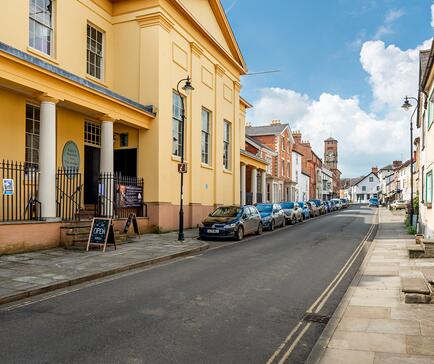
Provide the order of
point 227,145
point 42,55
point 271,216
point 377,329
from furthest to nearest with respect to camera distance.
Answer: point 227,145 < point 271,216 < point 42,55 < point 377,329

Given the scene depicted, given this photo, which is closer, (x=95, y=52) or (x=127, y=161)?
(x=95, y=52)

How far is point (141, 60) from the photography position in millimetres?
19234

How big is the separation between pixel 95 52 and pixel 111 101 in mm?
3908

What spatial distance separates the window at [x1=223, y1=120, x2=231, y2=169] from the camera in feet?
91.0

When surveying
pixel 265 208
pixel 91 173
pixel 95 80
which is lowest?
pixel 265 208

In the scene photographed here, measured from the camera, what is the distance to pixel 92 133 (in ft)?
60.3

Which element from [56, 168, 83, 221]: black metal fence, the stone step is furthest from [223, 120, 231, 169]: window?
the stone step

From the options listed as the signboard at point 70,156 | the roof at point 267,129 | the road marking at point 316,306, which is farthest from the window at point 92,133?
the roof at point 267,129

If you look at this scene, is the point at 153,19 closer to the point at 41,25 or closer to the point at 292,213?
the point at 41,25

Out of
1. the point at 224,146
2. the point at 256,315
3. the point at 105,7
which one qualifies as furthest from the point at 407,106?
the point at 256,315

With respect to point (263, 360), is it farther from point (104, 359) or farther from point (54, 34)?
point (54, 34)

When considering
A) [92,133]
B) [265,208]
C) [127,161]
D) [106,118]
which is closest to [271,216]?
[265,208]

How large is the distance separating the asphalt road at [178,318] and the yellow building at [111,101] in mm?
6085

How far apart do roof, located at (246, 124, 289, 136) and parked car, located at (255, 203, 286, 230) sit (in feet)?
84.0
